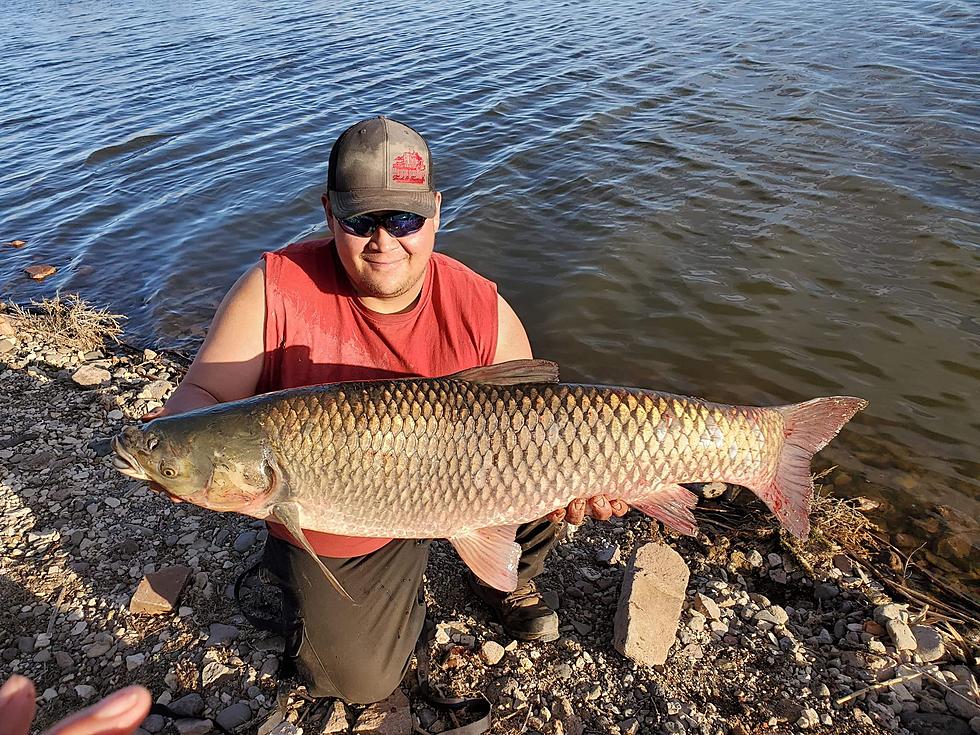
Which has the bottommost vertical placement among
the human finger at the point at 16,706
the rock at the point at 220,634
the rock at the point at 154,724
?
the rock at the point at 220,634

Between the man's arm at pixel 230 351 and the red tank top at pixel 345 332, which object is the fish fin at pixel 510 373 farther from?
the man's arm at pixel 230 351

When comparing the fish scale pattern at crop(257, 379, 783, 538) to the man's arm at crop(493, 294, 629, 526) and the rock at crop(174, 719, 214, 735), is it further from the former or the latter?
the rock at crop(174, 719, 214, 735)

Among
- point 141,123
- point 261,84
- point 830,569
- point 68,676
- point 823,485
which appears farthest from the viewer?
point 261,84

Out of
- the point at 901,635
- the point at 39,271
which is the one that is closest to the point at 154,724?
the point at 901,635

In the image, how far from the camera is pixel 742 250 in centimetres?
716

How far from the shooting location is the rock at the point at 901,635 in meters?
3.18

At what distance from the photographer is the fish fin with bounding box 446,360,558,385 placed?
8.95 ft

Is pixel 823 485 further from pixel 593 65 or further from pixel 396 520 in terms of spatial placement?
pixel 593 65

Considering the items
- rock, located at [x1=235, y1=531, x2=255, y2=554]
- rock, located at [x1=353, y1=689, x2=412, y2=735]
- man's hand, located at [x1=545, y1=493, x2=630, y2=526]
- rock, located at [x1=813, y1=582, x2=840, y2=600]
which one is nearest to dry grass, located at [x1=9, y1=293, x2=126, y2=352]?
rock, located at [x1=235, y1=531, x2=255, y2=554]

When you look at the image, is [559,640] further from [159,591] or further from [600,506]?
[159,591]

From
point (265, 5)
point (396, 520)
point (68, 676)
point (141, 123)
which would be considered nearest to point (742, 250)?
point (396, 520)

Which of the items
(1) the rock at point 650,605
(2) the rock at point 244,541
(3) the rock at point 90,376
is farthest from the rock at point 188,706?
(3) the rock at point 90,376

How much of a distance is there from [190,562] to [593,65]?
13055mm

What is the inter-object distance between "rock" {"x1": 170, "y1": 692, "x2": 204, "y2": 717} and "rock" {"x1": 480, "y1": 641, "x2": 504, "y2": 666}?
1236mm
